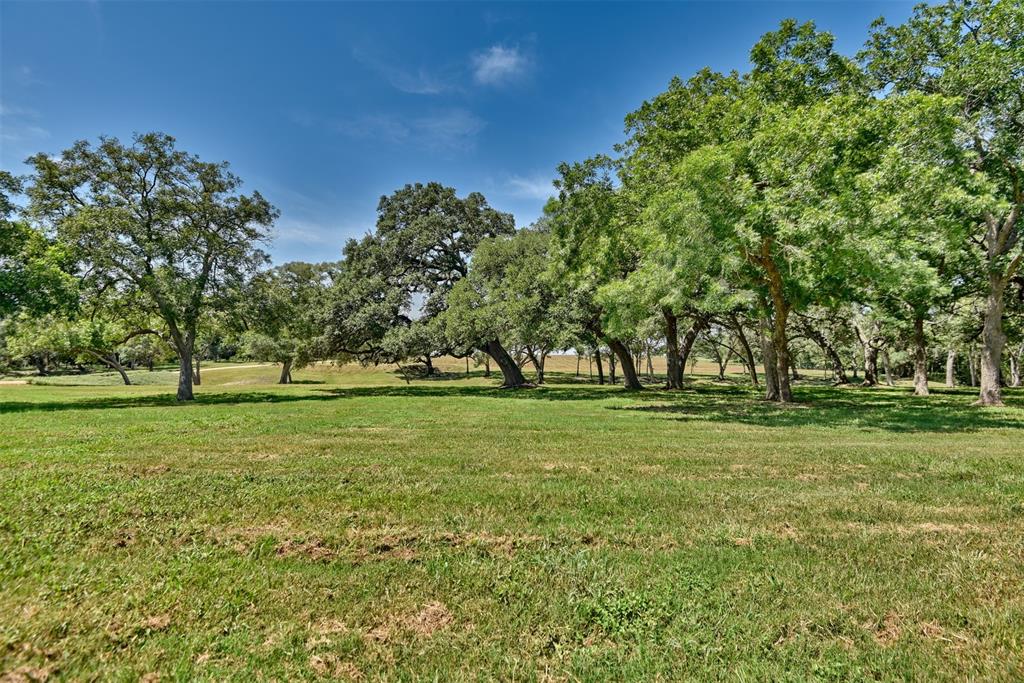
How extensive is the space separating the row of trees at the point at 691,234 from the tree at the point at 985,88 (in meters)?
0.08

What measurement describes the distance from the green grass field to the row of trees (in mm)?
7938

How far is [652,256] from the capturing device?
15891 millimetres

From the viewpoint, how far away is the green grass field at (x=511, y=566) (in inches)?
108

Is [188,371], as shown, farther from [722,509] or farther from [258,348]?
[722,509]

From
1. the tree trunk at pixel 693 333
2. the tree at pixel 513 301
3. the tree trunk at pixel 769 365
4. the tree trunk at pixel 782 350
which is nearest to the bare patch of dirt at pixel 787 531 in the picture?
the tree trunk at pixel 782 350

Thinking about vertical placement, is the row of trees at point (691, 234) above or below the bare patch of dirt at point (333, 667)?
Answer: above

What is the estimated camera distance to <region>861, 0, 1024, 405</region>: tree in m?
15.7

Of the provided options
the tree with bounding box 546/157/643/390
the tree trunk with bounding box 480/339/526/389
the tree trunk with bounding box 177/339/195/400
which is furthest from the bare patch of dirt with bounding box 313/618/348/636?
the tree trunk with bounding box 480/339/526/389

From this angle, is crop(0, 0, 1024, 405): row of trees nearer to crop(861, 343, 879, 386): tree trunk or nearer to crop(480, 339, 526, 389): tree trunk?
crop(480, 339, 526, 389): tree trunk

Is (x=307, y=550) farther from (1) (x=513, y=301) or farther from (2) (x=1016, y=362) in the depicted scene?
(2) (x=1016, y=362)

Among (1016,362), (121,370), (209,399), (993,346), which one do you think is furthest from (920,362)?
(121,370)

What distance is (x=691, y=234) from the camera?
1402 cm

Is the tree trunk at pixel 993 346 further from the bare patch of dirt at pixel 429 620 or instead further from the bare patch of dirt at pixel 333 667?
the bare patch of dirt at pixel 333 667

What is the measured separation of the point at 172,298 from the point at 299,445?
16.8 m
